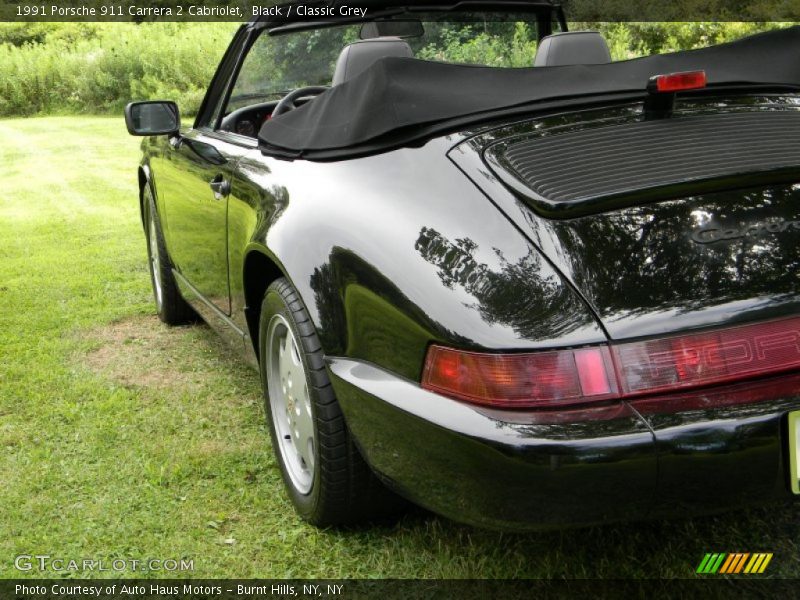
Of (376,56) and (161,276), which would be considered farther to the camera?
(161,276)

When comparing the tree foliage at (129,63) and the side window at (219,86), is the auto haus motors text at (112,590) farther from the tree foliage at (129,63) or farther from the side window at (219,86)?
the tree foliage at (129,63)

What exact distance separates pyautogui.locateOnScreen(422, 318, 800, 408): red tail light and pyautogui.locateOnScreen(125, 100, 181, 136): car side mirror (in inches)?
109

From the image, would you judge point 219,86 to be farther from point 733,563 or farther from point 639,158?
point 733,563

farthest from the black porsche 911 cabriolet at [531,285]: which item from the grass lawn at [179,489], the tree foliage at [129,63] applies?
the tree foliage at [129,63]

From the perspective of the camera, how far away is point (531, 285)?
6.47ft

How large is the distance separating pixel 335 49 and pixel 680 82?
→ 1.86 meters

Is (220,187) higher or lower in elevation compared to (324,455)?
higher

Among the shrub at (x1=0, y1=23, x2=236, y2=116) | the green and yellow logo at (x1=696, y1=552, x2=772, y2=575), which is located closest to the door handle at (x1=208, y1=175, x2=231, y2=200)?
the green and yellow logo at (x1=696, y1=552, x2=772, y2=575)

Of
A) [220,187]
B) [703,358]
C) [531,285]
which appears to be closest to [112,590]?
[220,187]

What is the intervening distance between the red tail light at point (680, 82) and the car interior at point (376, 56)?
65 cm

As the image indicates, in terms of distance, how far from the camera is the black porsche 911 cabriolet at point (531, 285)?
1884mm

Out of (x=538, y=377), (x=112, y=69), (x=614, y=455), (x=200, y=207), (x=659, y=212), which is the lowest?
(x=112, y=69)

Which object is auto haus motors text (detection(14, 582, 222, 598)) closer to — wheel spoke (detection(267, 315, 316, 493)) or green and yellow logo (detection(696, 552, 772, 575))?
wheel spoke (detection(267, 315, 316, 493))

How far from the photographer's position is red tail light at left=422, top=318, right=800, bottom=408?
188 cm
